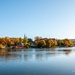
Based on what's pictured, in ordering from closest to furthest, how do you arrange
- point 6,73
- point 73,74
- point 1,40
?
point 73,74
point 6,73
point 1,40

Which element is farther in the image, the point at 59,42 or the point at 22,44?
the point at 59,42

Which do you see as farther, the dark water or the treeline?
the treeline

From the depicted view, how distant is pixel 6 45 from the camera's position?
10662 centimetres

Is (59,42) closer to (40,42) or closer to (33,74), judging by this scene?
(40,42)

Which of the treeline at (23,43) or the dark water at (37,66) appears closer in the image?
the dark water at (37,66)

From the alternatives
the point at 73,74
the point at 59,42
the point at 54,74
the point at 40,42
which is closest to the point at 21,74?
the point at 54,74

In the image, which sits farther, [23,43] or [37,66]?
[23,43]

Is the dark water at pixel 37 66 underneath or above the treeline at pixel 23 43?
underneath

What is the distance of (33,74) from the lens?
20.3 metres

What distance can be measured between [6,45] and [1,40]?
15.3 feet

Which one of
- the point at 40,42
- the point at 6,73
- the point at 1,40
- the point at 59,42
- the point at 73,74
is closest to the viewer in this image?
the point at 73,74

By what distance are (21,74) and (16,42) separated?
9956 centimetres

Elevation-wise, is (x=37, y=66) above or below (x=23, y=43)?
below

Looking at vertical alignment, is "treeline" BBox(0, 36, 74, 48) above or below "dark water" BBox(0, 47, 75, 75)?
above
